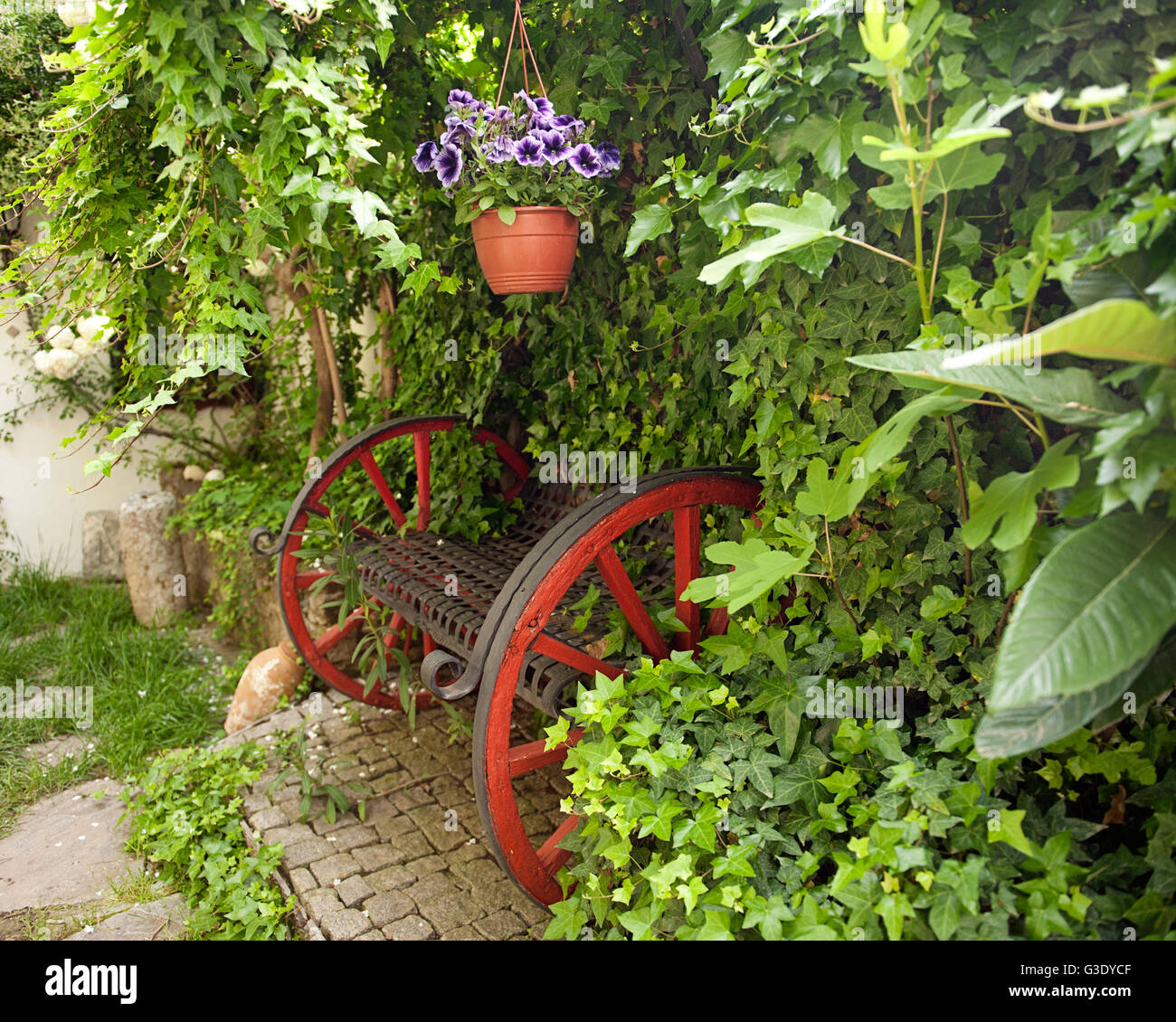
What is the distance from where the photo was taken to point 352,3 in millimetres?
1885

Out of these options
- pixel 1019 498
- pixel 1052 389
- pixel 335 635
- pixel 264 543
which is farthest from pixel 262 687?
pixel 1052 389

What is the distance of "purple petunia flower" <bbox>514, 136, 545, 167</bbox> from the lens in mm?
2004

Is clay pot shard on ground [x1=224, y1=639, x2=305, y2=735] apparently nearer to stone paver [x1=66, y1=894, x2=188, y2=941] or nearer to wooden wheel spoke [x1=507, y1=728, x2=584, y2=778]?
stone paver [x1=66, y1=894, x2=188, y2=941]

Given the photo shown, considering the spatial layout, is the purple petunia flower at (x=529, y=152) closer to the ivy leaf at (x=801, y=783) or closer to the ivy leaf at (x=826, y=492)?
the ivy leaf at (x=826, y=492)

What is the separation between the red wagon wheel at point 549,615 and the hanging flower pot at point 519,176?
2.46ft

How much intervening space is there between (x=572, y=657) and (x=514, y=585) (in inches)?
10.8

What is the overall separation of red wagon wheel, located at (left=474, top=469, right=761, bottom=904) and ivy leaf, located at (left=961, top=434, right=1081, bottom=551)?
2.55ft

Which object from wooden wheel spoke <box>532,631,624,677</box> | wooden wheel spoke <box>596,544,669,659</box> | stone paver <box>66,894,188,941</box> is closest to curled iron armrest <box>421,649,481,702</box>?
wooden wheel spoke <box>532,631,624,677</box>

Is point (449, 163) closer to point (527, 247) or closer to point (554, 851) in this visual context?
point (527, 247)

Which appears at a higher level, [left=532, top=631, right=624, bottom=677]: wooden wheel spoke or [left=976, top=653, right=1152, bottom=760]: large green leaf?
[left=976, top=653, right=1152, bottom=760]: large green leaf

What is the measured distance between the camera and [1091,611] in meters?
0.98

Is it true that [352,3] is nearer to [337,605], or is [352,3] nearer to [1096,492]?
[1096,492]
